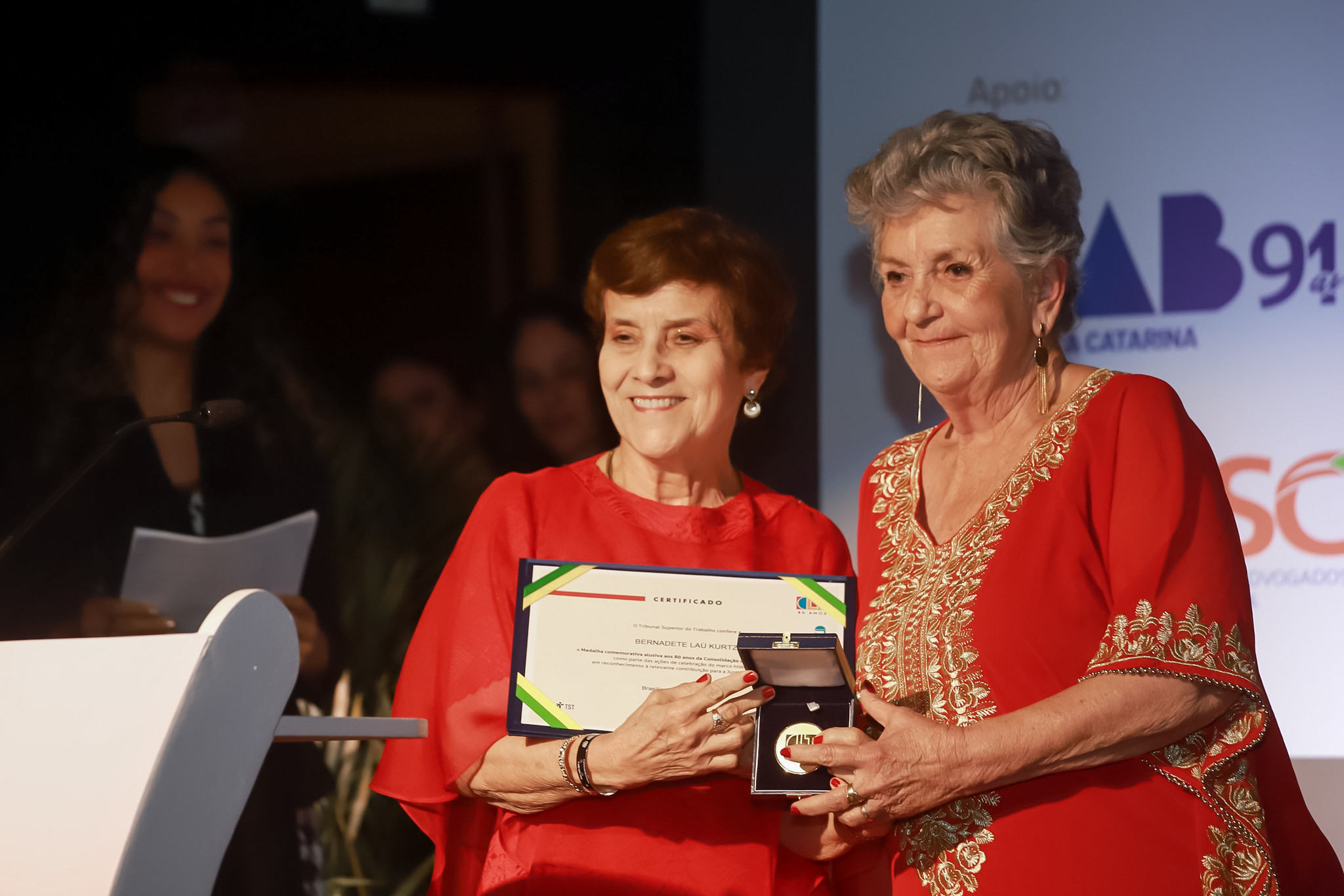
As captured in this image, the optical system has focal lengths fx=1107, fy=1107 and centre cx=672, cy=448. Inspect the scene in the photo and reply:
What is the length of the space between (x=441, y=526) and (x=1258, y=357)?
2542mm

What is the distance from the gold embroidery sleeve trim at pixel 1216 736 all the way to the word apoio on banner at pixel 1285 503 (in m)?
1.46

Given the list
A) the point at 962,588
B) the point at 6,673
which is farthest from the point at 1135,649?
the point at 6,673

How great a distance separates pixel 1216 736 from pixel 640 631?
0.92 metres

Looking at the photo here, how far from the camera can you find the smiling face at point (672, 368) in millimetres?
2195

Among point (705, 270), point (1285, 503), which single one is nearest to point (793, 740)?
point (705, 270)

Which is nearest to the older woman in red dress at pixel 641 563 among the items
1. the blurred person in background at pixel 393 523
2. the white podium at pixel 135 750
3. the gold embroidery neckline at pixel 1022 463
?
the gold embroidery neckline at pixel 1022 463

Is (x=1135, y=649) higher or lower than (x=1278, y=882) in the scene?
higher

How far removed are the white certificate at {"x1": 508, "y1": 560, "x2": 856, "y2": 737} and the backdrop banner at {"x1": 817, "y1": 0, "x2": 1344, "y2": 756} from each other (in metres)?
1.59

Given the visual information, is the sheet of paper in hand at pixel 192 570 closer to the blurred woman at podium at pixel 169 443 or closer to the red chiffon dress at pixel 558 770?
the blurred woman at podium at pixel 169 443

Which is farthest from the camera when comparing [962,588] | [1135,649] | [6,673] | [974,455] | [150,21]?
[150,21]

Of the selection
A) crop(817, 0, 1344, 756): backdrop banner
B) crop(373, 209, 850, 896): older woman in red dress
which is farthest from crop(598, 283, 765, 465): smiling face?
crop(817, 0, 1344, 756): backdrop banner

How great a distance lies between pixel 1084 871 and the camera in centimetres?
172

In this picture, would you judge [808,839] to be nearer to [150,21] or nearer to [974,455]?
[974,455]

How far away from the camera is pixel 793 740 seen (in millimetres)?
1768
